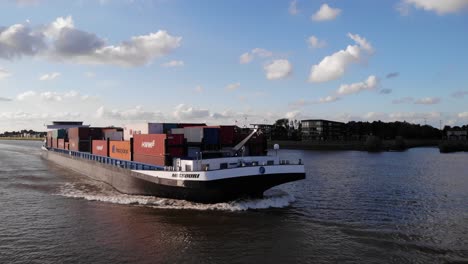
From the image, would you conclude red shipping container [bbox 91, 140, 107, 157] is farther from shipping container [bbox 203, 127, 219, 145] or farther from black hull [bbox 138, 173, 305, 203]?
shipping container [bbox 203, 127, 219, 145]

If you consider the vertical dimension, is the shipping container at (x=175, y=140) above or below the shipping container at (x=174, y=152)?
above

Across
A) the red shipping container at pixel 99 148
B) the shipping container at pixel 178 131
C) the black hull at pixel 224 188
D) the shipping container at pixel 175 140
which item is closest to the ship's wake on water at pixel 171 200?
the black hull at pixel 224 188

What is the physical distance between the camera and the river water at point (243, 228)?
17.5 meters

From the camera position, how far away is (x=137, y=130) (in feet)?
123

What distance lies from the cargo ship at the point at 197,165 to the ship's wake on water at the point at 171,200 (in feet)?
1.47

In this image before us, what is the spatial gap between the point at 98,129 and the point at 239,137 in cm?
2967

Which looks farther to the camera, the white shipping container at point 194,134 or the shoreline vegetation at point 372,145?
the shoreline vegetation at point 372,145

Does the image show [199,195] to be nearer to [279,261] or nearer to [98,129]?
[279,261]

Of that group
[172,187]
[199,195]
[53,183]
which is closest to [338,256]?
[199,195]

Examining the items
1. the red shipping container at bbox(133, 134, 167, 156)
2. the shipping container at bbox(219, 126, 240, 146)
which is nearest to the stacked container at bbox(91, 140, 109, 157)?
the red shipping container at bbox(133, 134, 167, 156)

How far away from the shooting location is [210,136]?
30.1 m

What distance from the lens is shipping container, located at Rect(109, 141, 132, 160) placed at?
36.7 metres

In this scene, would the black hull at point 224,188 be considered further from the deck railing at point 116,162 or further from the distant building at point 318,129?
the distant building at point 318,129

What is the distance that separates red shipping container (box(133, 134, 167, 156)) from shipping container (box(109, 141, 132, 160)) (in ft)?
5.38
